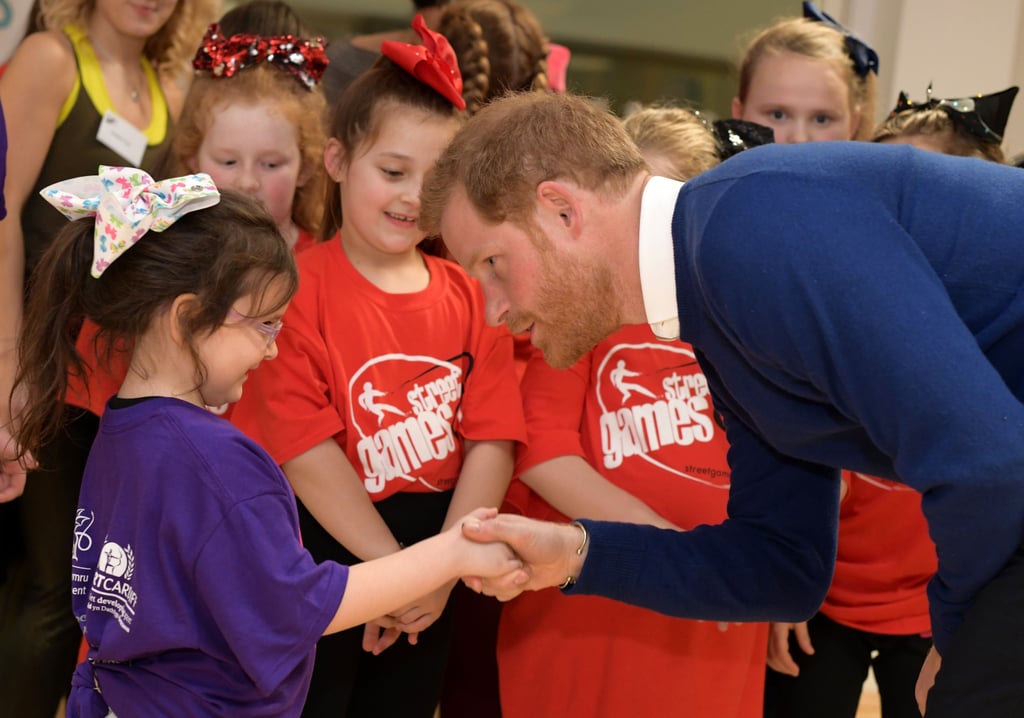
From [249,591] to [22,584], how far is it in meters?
1.33

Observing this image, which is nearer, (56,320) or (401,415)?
(56,320)

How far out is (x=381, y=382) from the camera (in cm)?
213

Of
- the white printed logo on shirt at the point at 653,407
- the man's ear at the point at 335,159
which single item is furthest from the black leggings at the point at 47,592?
the white printed logo on shirt at the point at 653,407

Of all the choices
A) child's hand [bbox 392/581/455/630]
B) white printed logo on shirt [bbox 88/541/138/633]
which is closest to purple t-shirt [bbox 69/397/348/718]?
white printed logo on shirt [bbox 88/541/138/633]

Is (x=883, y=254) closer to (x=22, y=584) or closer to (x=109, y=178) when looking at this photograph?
(x=109, y=178)

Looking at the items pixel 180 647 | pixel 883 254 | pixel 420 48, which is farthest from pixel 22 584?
pixel 883 254

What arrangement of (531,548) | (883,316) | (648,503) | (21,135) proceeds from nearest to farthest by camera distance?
(883,316)
(531,548)
(648,503)
(21,135)

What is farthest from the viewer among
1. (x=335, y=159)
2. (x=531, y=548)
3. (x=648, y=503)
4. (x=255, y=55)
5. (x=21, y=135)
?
(x=255, y=55)

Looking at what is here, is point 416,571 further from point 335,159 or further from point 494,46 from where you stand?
point 494,46

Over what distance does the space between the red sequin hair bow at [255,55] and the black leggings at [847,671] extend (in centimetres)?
169

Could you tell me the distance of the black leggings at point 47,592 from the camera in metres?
2.33

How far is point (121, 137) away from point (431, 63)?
2.66 feet

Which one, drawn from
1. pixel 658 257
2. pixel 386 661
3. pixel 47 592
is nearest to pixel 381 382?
pixel 386 661

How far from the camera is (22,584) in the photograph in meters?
2.56
